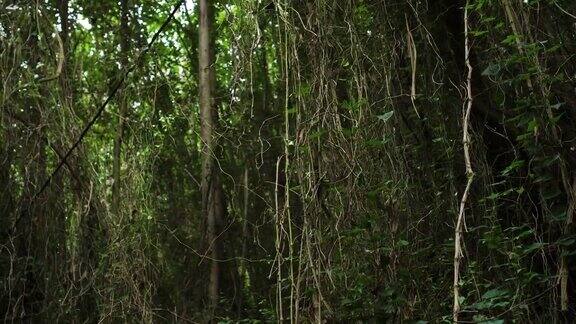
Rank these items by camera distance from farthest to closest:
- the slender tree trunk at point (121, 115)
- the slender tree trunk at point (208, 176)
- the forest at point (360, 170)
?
the slender tree trunk at point (208, 176) → the slender tree trunk at point (121, 115) → the forest at point (360, 170)

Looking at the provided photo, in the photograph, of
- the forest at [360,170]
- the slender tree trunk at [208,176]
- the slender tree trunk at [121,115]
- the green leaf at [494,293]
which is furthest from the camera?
the slender tree trunk at [208,176]

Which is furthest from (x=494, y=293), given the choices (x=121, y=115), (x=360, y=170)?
(x=121, y=115)

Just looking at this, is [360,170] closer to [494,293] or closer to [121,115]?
[494,293]

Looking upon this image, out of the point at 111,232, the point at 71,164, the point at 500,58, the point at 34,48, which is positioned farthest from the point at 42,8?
the point at 500,58

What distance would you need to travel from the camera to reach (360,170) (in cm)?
283

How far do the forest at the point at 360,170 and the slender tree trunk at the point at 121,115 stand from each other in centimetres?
4

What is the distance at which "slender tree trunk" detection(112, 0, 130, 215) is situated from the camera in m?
5.06

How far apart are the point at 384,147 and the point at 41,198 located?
2862 millimetres

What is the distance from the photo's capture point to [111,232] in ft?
15.3

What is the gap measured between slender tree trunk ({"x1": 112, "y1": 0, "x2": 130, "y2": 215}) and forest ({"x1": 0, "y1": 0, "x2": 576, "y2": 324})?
0.04m

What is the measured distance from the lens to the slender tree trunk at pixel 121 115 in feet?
16.6

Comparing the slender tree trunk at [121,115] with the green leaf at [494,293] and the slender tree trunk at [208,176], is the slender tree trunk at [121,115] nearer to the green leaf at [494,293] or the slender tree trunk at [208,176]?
the slender tree trunk at [208,176]

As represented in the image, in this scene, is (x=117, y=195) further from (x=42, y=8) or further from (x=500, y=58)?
(x=500, y=58)

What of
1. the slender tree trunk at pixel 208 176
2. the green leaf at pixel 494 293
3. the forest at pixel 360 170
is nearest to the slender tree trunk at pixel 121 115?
the forest at pixel 360 170
